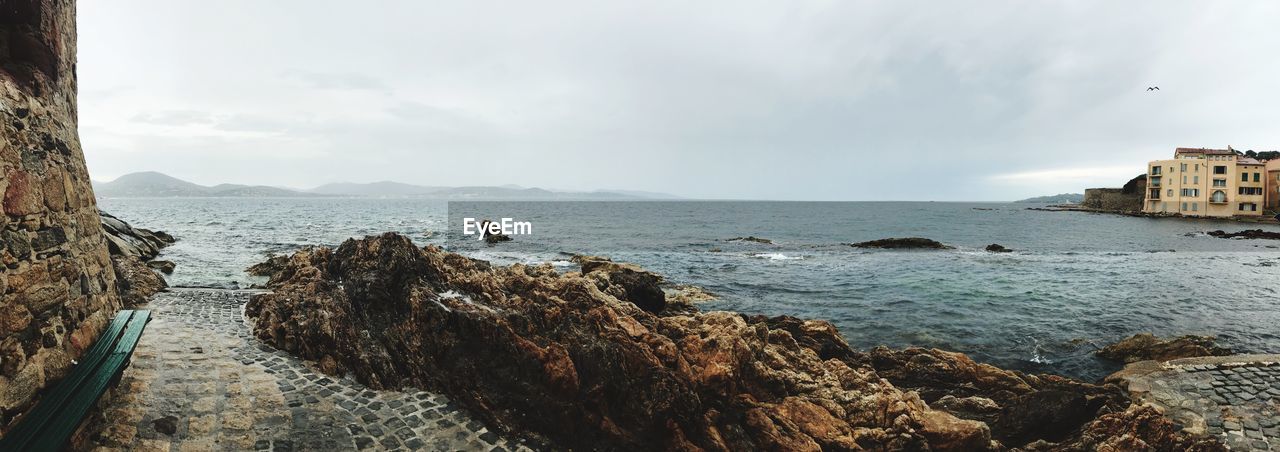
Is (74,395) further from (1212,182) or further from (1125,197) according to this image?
(1125,197)

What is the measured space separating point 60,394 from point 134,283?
11678mm

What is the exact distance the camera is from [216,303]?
43.0ft

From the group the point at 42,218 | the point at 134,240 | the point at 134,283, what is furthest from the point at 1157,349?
the point at 134,240

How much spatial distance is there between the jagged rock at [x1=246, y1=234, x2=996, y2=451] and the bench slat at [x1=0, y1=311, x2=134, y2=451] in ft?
9.69

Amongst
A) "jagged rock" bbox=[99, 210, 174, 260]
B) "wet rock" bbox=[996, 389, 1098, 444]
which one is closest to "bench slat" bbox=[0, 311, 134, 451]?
"wet rock" bbox=[996, 389, 1098, 444]

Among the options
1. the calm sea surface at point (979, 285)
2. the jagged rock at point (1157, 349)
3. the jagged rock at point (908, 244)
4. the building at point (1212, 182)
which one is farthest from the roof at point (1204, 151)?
the jagged rock at point (1157, 349)

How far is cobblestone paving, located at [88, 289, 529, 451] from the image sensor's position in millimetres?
6422

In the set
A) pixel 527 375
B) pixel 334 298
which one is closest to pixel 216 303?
pixel 334 298

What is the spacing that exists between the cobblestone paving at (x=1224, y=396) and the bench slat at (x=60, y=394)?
16.1 metres

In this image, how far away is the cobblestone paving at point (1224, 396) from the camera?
923 cm

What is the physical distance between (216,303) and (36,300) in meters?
9.11

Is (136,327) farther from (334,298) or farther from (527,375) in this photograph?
(527,375)

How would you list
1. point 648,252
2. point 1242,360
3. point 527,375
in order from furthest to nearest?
point 648,252 < point 1242,360 < point 527,375

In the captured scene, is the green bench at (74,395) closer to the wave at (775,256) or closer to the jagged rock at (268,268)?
the jagged rock at (268,268)
